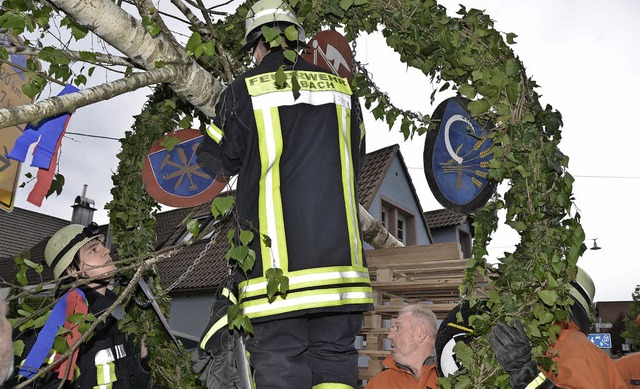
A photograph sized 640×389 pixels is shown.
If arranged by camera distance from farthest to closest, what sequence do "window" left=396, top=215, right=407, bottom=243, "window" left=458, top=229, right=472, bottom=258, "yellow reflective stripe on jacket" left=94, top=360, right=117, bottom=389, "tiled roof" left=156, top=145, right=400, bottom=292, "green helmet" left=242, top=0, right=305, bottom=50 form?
"window" left=458, top=229, right=472, bottom=258, "window" left=396, top=215, right=407, bottom=243, "tiled roof" left=156, top=145, right=400, bottom=292, "yellow reflective stripe on jacket" left=94, top=360, right=117, bottom=389, "green helmet" left=242, top=0, right=305, bottom=50

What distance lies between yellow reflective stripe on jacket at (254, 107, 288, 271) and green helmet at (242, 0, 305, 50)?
502mm

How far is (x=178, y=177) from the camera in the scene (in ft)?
18.1

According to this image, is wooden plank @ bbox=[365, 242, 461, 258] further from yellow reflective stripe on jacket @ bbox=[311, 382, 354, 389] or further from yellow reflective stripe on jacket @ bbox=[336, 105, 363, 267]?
yellow reflective stripe on jacket @ bbox=[311, 382, 354, 389]

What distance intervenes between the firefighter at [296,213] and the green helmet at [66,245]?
5.82 feet

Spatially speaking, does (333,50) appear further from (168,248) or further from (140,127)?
(168,248)

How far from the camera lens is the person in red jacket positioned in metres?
4.38

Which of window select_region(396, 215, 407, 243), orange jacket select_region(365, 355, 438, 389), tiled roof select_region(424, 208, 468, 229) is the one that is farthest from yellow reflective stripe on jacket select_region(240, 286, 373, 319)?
tiled roof select_region(424, 208, 468, 229)

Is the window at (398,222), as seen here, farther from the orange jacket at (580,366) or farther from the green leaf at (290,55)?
the green leaf at (290,55)

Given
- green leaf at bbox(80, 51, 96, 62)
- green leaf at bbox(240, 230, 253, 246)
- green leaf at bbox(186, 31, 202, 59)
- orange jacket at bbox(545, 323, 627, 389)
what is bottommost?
orange jacket at bbox(545, 323, 627, 389)

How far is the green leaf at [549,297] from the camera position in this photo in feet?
8.14

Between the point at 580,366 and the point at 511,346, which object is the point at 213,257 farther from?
the point at 511,346

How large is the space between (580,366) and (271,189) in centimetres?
168

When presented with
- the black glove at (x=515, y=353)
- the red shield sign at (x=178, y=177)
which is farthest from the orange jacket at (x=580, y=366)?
the red shield sign at (x=178, y=177)

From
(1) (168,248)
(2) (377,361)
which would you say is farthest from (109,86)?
(2) (377,361)
